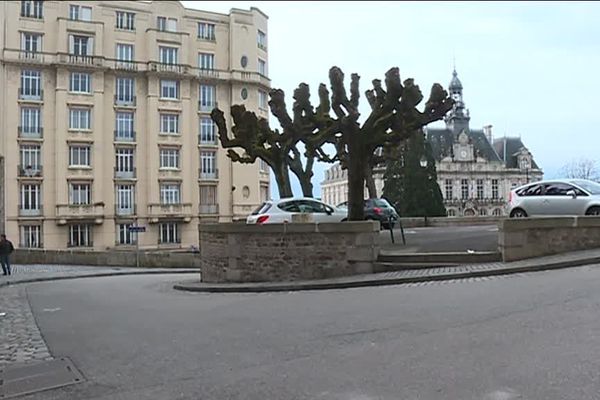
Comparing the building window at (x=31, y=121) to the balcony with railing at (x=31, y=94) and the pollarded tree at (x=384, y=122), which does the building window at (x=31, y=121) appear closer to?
the balcony with railing at (x=31, y=94)

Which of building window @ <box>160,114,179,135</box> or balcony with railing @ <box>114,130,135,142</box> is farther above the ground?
building window @ <box>160,114,179,135</box>

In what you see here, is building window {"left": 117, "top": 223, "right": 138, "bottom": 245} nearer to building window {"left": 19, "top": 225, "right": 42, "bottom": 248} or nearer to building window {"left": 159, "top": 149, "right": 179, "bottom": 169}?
building window {"left": 159, "top": 149, "right": 179, "bottom": 169}

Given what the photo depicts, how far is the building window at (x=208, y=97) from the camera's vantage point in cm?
5697

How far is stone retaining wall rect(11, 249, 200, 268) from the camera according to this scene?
3497cm

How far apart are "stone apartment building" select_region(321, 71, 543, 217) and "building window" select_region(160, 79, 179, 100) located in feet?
134

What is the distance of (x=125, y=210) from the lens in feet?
175

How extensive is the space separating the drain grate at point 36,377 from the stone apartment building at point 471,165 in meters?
85.7

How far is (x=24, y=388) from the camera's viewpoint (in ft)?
20.8

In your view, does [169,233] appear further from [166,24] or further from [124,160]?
[166,24]

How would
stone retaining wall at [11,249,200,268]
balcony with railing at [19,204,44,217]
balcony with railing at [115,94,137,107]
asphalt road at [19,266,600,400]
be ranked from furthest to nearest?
balcony with railing at [115,94,137,107] → balcony with railing at [19,204,44,217] → stone retaining wall at [11,249,200,268] → asphalt road at [19,266,600,400]

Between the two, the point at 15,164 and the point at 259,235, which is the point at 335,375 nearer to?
the point at 259,235

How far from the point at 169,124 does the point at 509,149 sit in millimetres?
64175

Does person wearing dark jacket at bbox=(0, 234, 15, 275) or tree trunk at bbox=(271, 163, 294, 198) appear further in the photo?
person wearing dark jacket at bbox=(0, 234, 15, 275)

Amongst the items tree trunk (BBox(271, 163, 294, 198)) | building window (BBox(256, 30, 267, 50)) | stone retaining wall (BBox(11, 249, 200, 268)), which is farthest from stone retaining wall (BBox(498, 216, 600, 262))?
building window (BBox(256, 30, 267, 50))
